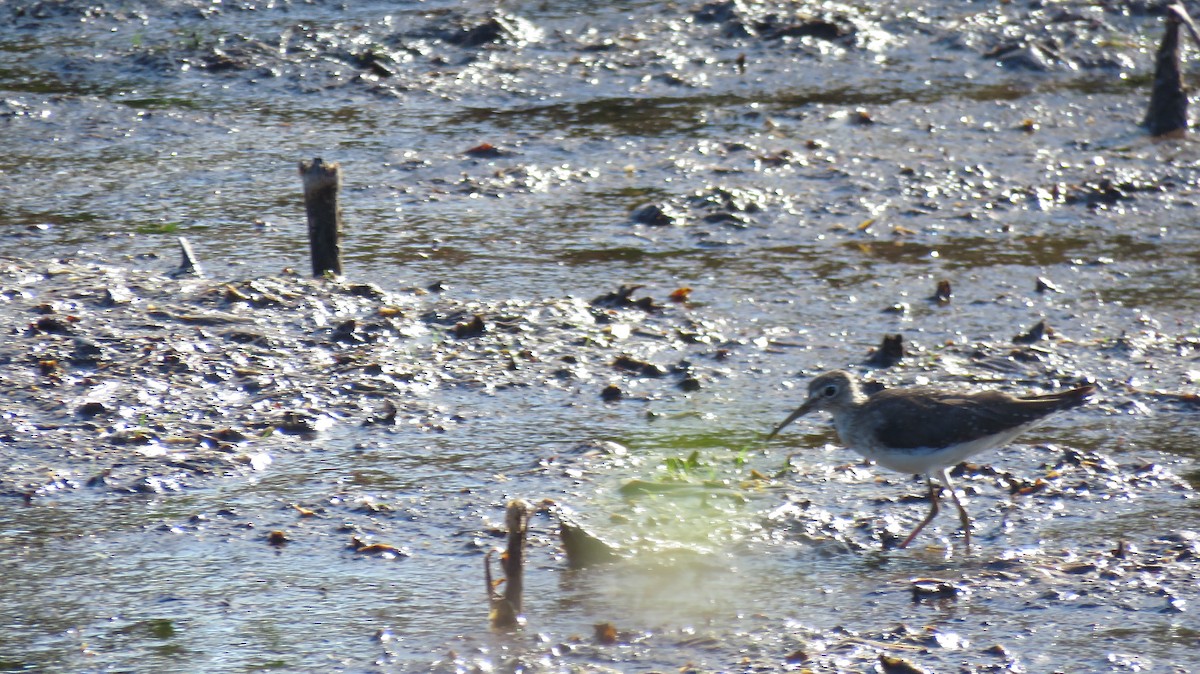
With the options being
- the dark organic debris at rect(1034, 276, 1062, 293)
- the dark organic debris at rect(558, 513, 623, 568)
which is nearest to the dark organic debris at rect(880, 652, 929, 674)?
the dark organic debris at rect(558, 513, 623, 568)

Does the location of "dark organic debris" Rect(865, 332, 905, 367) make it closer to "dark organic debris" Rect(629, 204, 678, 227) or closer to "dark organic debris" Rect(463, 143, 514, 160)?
"dark organic debris" Rect(629, 204, 678, 227)

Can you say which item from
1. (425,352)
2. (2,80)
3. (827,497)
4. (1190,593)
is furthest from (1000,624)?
(2,80)

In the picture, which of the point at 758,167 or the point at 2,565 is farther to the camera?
the point at 758,167

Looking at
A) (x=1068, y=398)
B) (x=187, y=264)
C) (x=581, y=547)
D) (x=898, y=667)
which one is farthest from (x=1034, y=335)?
(x=187, y=264)

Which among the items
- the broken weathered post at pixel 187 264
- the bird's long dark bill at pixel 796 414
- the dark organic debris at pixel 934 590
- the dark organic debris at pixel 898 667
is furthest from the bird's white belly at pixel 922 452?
the broken weathered post at pixel 187 264

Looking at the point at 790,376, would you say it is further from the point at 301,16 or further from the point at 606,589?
the point at 301,16

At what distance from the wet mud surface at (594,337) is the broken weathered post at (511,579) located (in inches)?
3.2

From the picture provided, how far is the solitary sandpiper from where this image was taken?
231 inches

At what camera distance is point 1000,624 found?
5098mm

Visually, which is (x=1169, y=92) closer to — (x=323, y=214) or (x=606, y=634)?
(x=323, y=214)

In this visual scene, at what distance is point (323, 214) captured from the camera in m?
8.22

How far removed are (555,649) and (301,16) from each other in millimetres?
10298

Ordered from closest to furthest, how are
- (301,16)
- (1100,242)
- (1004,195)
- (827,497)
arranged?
(827,497) < (1100,242) < (1004,195) < (301,16)

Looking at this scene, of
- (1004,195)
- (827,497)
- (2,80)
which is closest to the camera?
(827,497)
